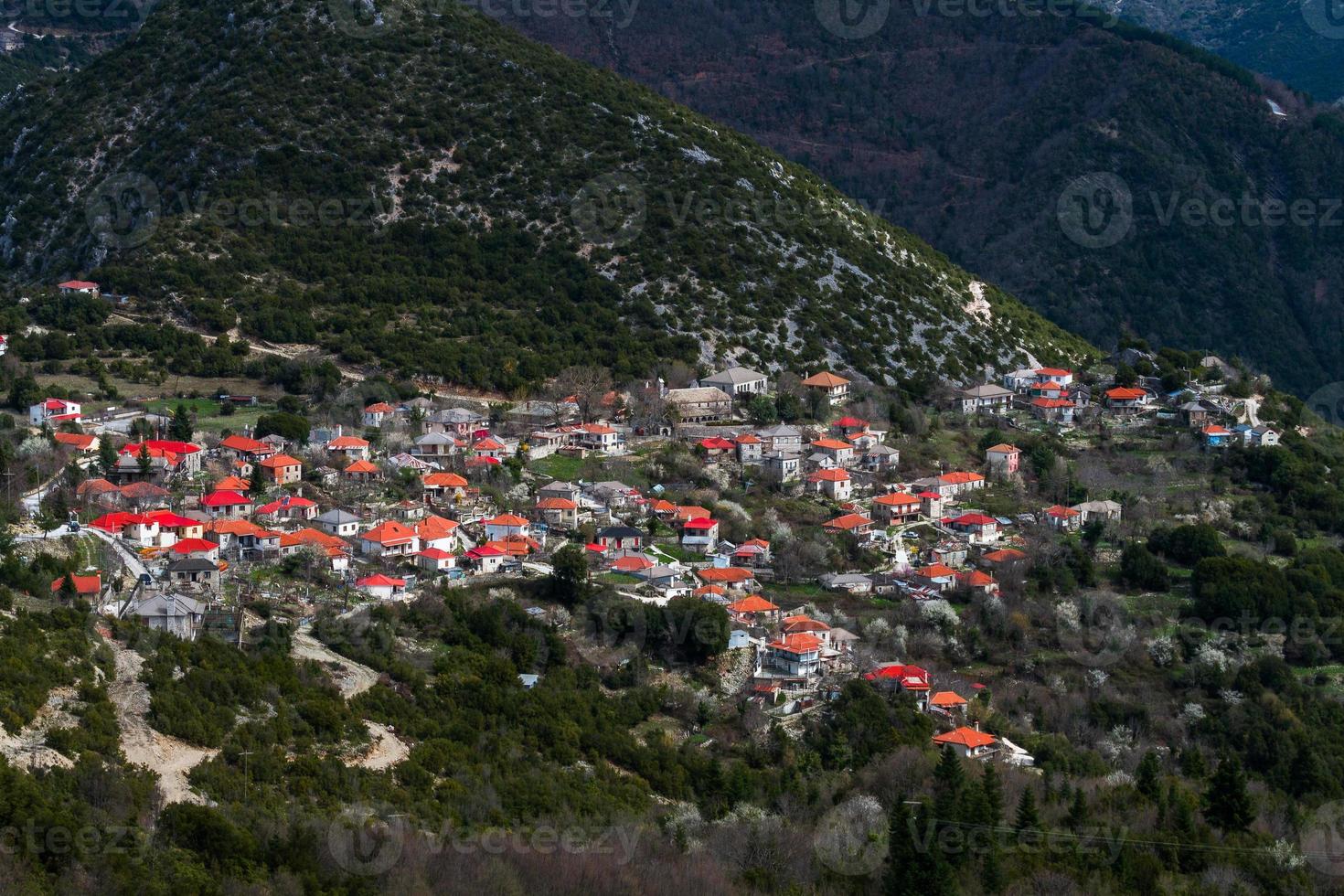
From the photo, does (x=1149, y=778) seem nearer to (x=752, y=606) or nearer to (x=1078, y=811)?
(x=1078, y=811)

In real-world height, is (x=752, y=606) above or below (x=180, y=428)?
below

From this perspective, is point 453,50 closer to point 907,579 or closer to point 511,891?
point 907,579

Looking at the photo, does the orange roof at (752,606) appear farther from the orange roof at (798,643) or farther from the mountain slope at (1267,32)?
the mountain slope at (1267,32)

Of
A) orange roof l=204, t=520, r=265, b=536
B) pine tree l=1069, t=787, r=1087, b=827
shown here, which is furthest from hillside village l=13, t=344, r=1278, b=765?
pine tree l=1069, t=787, r=1087, b=827

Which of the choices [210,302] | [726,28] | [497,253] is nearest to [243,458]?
[210,302]

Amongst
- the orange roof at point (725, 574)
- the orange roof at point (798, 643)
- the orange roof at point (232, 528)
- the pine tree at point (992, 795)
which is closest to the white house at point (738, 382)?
the orange roof at point (725, 574)

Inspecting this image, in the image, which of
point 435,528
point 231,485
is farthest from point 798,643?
point 231,485
